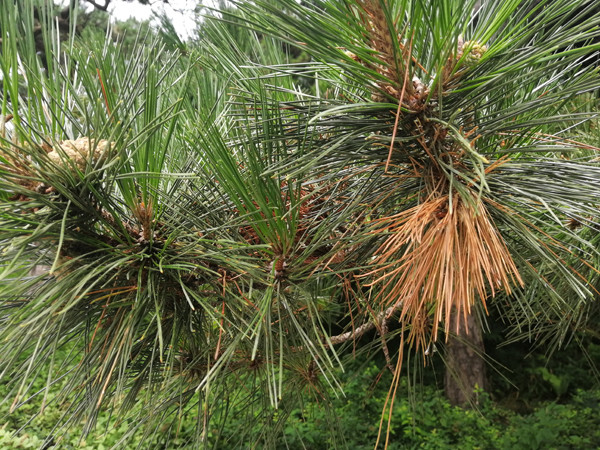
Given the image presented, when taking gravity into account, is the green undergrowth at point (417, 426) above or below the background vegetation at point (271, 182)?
below

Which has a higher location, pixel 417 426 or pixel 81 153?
pixel 81 153

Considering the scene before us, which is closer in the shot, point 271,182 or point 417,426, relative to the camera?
point 271,182

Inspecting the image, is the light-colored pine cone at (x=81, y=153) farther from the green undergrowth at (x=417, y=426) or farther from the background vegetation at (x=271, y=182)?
the green undergrowth at (x=417, y=426)

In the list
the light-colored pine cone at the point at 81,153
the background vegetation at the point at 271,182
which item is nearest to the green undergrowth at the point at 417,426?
the background vegetation at the point at 271,182

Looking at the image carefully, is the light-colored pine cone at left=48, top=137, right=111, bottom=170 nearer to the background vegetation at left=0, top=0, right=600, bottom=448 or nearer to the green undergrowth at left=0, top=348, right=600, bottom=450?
the background vegetation at left=0, top=0, right=600, bottom=448

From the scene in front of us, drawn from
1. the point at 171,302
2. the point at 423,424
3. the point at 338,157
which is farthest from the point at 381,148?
the point at 423,424

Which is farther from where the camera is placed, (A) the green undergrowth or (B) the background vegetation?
(A) the green undergrowth

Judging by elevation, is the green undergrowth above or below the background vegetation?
below

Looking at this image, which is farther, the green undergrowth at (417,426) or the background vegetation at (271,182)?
the green undergrowth at (417,426)

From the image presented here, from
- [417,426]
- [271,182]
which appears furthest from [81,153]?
[417,426]

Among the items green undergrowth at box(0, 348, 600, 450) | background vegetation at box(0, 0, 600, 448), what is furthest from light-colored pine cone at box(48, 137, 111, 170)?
green undergrowth at box(0, 348, 600, 450)

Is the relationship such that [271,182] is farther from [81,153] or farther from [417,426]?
[417,426]

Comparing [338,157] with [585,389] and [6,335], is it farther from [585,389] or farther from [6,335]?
[585,389]

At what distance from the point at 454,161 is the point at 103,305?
0.39 meters
